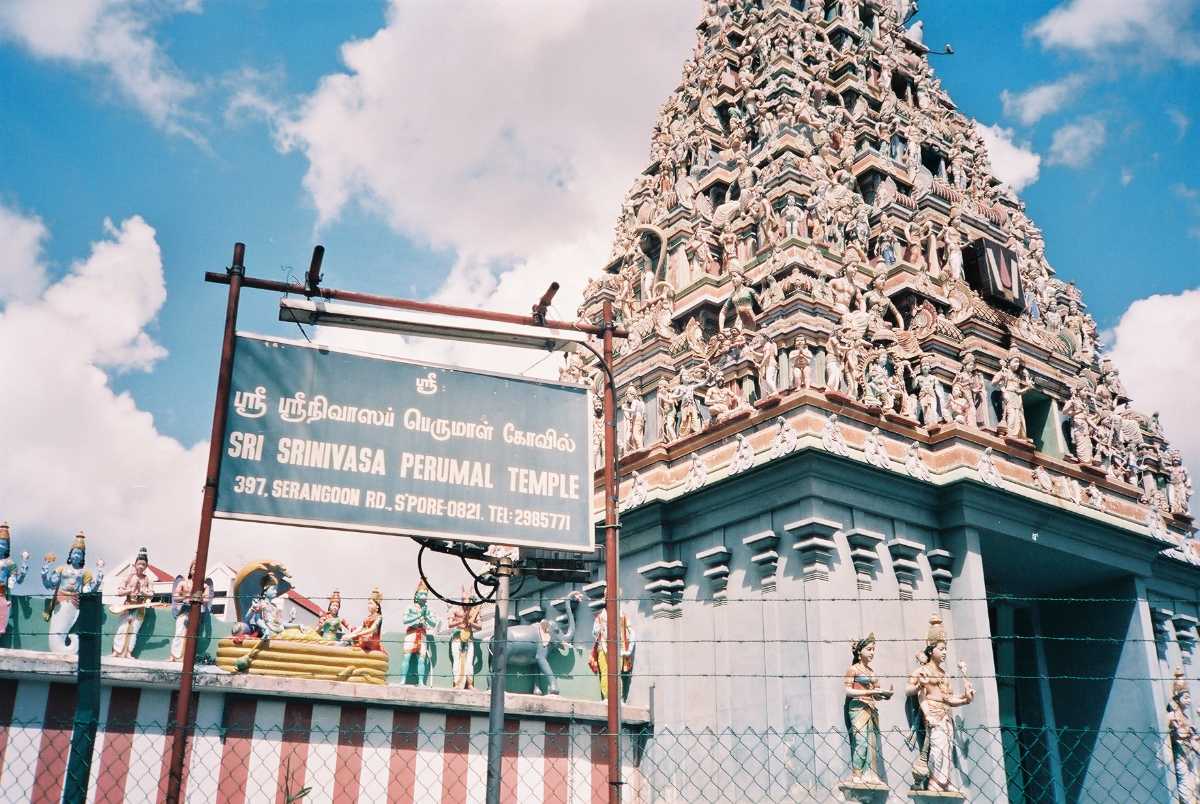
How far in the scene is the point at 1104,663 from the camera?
2311 centimetres

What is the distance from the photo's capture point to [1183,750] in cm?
2225

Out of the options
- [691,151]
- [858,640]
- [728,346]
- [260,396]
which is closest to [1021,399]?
[728,346]

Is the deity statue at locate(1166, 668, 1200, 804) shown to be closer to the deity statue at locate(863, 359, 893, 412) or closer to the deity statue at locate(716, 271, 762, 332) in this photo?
the deity statue at locate(863, 359, 893, 412)

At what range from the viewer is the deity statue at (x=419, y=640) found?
57.4 feet

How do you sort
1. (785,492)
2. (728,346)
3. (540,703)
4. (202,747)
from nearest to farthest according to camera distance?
(202,747), (540,703), (785,492), (728,346)

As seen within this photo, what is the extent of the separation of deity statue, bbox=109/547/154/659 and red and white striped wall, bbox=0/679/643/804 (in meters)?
0.75

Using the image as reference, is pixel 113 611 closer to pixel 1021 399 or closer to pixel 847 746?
pixel 847 746

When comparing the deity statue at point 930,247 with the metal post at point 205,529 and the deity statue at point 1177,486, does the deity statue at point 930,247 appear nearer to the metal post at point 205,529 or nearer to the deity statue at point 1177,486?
the deity statue at point 1177,486

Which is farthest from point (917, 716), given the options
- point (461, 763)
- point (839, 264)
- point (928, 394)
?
point (839, 264)

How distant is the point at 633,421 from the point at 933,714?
8.84 meters

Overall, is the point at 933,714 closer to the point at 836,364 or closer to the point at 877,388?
the point at 877,388

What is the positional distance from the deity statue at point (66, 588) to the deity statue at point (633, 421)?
36.5 feet

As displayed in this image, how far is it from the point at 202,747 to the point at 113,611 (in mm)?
2495

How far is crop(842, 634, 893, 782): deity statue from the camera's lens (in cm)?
1666
